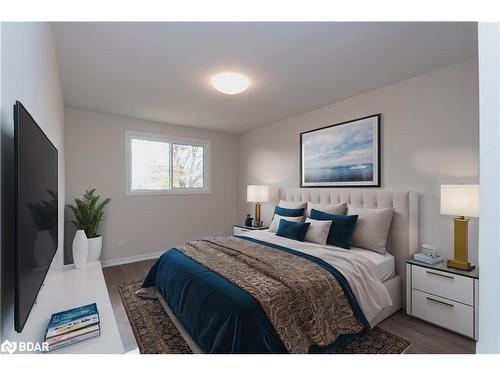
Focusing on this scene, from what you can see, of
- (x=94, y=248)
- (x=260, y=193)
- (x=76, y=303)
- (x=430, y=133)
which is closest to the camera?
(x=76, y=303)

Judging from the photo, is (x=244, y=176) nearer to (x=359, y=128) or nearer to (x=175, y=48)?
(x=359, y=128)

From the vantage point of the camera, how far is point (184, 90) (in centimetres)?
284

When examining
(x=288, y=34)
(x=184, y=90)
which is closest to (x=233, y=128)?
(x=184, y=90)

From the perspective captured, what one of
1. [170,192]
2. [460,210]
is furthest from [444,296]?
[170,192]

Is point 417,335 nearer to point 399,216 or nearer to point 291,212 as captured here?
point 399,216

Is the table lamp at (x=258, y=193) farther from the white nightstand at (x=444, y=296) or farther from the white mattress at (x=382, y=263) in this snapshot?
the white nightstand at (x=444, y=296)

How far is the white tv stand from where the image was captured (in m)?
1.03

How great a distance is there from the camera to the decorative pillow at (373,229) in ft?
8.29

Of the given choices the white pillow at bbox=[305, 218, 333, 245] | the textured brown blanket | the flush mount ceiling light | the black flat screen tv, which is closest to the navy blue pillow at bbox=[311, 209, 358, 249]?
the white pillow at bbox=[305, 218, 333, 245]

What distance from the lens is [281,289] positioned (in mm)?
1620

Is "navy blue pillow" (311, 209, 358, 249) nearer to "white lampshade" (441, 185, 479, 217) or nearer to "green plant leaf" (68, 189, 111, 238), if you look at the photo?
"white lampshade" (441, 185, 479, 217)

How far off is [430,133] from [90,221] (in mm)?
4388

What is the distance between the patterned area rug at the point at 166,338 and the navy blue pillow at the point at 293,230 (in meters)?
1.14

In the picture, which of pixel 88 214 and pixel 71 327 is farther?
pixel 88 214
